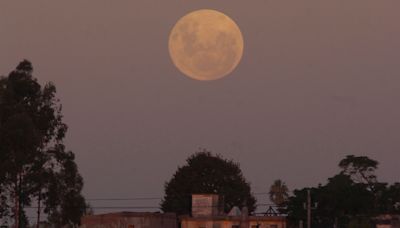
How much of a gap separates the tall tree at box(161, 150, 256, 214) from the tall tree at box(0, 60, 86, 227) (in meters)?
50.4

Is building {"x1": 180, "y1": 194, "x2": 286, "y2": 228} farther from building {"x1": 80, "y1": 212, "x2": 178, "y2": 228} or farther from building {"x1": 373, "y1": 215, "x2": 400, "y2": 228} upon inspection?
building {"x1": 373, "y1": 215, "x2": 400, "y2": 228}

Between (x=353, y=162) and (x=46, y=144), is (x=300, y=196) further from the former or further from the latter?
(x=46, y=144)

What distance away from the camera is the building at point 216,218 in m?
112

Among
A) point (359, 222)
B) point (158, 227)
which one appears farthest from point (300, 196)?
point (158, 227)

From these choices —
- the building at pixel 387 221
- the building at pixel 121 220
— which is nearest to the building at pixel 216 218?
the building at pixel 121 220

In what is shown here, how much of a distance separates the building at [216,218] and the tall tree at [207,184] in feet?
77.2

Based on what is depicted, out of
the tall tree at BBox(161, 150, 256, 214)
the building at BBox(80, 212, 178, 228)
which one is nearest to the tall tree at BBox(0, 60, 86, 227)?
the building at BBox(80, 212, 178, 228)

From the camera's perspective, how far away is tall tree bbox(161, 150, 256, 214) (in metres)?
142

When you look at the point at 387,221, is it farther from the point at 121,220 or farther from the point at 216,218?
the point at 121,220

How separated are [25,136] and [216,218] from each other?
35.0 m

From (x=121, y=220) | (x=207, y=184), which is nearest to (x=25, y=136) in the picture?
(x=121, y=220)

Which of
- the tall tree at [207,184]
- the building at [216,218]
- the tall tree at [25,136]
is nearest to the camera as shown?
the tall tree at [25,136]

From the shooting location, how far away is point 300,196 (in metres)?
116

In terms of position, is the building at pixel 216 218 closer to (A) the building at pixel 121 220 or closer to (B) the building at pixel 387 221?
(A) the building at pixel 121 220
